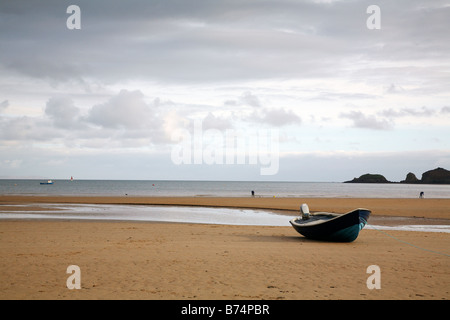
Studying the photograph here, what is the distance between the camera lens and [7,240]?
1524cm

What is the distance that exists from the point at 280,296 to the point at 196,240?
8324 millimetres

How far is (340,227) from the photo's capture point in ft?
51.0

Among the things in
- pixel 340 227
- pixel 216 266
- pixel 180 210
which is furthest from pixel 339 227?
pixel 180 210

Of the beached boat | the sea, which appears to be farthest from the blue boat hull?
the sea

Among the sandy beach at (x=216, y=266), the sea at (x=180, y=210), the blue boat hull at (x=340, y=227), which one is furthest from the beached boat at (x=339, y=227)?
the sea at (x=180, y=210)

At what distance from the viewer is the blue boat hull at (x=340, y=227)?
601 inches

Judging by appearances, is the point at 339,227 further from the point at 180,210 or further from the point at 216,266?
the point at 180,210

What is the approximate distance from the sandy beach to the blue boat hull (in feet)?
1.47

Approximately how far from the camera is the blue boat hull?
50.1ft

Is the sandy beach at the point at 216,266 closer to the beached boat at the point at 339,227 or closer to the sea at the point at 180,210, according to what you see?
the beached boat at the point at 339,227

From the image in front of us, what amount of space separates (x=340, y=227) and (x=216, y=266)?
6.87 meters

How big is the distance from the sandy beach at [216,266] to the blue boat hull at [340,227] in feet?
1.47
